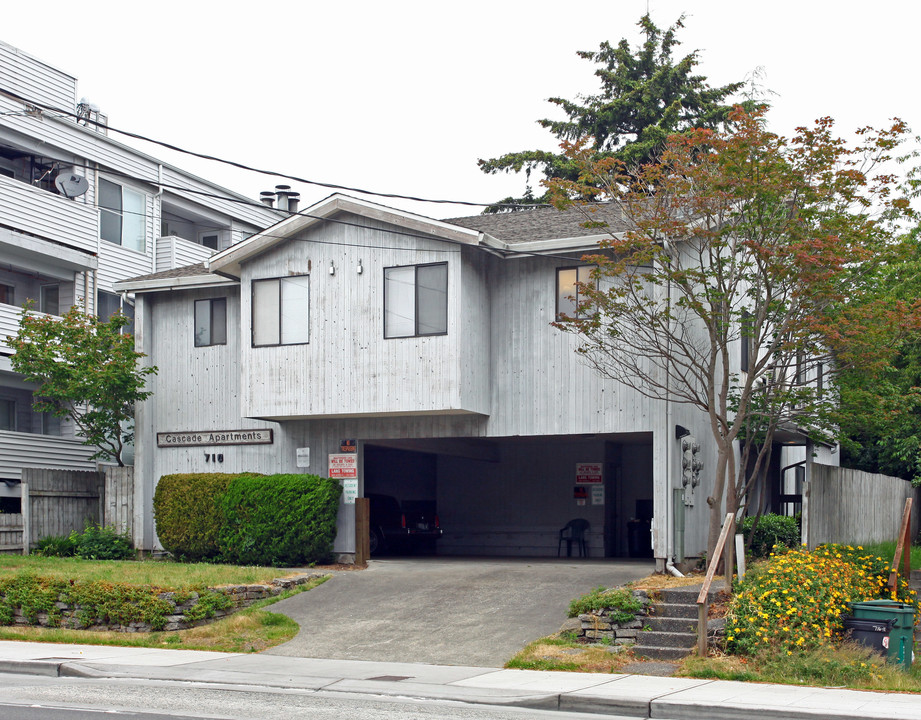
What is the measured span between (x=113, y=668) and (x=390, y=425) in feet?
29.5

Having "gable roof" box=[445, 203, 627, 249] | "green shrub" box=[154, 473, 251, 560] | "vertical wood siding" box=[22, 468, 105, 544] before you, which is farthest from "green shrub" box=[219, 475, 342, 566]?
"gable roof" box=[445, 203, 627, 249]

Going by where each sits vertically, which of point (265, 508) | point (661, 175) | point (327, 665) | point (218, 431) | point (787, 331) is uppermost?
point (661, 175)

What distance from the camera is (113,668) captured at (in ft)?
44.7

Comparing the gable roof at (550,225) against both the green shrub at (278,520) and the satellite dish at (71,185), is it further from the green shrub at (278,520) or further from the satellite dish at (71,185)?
the satellite dish at (71,185)

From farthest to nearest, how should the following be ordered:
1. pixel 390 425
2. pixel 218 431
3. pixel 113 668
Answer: pixel 218 431, pixel 390 425, pixel 113 668

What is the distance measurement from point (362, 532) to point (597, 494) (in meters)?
7.38

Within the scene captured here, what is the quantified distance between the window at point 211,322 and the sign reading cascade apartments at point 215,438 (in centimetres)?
193

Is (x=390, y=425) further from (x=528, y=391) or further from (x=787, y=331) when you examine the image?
(x=787, y=331)

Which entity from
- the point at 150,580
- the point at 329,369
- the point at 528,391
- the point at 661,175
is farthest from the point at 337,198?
the point at 150,580

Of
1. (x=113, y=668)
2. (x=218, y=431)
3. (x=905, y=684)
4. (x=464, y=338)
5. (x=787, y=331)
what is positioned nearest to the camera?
(x=905, y=684)

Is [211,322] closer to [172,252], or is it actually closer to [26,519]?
[26,519]

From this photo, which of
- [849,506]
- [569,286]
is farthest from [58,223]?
[849,506]

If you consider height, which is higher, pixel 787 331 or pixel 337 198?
pixel 337 198

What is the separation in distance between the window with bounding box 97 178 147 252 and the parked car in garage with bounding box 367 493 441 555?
44.8 ft
